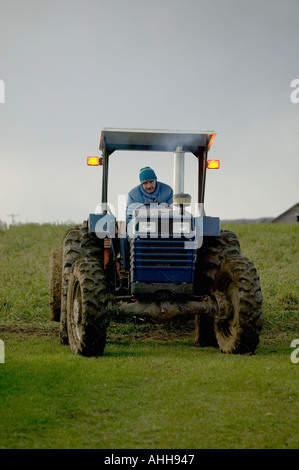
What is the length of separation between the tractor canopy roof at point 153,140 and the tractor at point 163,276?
0.7 inches

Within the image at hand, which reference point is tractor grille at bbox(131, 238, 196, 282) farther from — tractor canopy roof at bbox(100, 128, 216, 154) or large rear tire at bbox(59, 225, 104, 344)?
tractor canopy roof at bbox(100, 128, 216, 154)

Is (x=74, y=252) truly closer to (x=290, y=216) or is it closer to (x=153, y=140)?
(x=153, y=140)

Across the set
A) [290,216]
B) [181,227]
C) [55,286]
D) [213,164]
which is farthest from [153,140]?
[290,216]

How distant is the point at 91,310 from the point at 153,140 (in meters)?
3.10

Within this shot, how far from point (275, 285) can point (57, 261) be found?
627 cm

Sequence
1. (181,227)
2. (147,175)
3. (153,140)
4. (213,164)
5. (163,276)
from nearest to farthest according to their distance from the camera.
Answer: (181,227), (163,276), (147,175), (213,164), (153,140)

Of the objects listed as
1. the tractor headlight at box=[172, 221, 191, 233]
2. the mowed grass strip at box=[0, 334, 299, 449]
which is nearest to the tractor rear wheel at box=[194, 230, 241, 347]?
the tractor headlight at box=[172, 221, 191, 233]

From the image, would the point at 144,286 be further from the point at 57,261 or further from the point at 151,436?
the point at 151,436

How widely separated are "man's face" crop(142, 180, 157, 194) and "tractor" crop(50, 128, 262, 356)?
0.30 meters

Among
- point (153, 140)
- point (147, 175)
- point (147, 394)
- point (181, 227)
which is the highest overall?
point (153, 140)

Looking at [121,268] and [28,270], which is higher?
[121,268]

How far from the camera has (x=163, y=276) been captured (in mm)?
8805

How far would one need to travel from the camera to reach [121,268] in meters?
9.46
